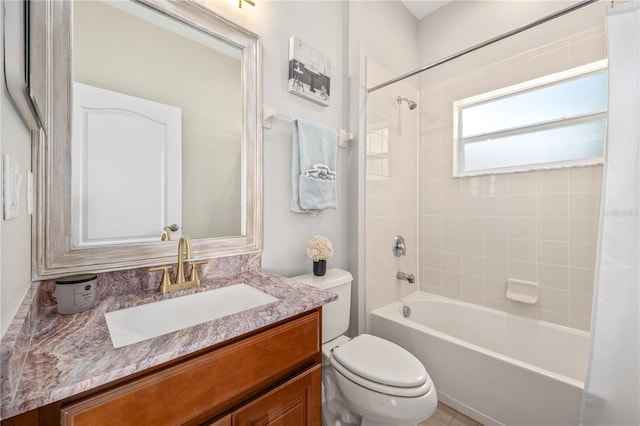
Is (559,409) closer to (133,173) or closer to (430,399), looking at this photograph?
(430,399)

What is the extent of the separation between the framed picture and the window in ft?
3.94

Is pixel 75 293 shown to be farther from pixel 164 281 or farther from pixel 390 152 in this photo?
pixel 390 152

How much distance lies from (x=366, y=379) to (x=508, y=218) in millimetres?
1590

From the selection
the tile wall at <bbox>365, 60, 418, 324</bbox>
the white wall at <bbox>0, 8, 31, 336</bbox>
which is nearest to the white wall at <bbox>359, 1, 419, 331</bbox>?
the tile wall at <bbox>365, 60, 418, 324</bbox>

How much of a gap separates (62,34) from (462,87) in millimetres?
2445

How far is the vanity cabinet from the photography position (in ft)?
1.79

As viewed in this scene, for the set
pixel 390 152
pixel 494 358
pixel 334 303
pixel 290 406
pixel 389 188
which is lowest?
pixel 494 358

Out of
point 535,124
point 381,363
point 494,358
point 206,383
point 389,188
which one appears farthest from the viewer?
point 389,188

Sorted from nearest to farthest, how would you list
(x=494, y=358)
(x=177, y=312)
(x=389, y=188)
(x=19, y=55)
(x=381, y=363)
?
(x=19, y=55)
(x=177, y=312)
(x=381, y=363)
(x=494, y=358)
(x=389, y=188)

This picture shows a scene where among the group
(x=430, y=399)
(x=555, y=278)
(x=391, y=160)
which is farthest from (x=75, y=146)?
(x=555, y=278)

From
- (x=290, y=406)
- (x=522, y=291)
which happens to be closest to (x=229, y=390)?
(x=290, y=406)

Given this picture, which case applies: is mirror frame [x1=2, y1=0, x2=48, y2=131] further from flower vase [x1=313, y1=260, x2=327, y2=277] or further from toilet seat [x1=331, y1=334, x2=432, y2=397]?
toilet seat [x1=331, y1=334, x2=432, y2=397]

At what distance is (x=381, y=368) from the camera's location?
45.6 inches

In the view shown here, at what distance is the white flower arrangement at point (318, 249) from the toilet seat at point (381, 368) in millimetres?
473
